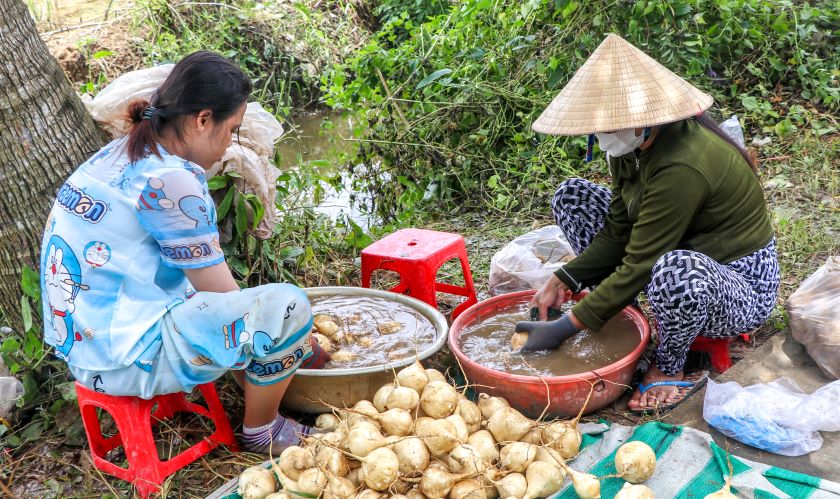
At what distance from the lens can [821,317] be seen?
2520 mm

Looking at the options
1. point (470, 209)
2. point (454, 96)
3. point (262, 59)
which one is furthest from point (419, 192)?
point (262, 59)

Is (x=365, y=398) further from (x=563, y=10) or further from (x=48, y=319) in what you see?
(x=563, y=10)

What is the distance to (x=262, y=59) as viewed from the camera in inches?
282

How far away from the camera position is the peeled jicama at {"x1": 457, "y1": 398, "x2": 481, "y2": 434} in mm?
2156

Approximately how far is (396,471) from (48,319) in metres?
1.09

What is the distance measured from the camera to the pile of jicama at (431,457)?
1.92 meters

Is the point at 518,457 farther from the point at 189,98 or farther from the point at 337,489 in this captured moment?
the point at 189,98

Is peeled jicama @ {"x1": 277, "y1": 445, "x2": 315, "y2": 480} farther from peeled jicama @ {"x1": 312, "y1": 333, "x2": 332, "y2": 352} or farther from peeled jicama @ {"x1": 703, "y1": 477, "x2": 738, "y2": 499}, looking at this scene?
peeled jicama @ {"x1": 703, "y1": 477, "x2": 738, "y2": 499}

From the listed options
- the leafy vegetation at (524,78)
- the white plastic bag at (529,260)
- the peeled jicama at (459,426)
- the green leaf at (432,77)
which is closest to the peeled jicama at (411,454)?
Result: the peeled jicama at (459,426)

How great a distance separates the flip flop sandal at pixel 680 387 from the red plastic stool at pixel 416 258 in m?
0.87

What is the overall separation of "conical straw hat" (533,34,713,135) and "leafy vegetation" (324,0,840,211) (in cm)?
175

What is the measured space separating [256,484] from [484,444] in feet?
2.07

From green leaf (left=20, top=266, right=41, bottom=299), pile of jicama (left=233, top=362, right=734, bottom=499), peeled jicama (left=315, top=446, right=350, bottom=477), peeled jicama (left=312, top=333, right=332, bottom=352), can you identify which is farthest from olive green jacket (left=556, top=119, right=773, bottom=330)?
green leaf (left=20, top=266, right=41, bottom=299)

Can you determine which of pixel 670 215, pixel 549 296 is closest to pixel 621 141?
pixel 670 215
